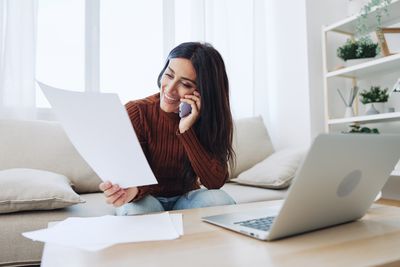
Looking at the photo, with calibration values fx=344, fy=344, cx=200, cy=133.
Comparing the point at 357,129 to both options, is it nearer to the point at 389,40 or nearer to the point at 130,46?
the point at 389,40

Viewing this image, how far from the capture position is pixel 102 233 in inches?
22.5

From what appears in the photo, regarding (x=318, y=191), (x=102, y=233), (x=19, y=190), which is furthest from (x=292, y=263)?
(x=19, y=190)

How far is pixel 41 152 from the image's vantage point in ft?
5.18

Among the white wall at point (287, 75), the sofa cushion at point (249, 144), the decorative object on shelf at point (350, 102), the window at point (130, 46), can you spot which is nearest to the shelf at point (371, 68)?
the decorative object on shelf at point (350, 102)

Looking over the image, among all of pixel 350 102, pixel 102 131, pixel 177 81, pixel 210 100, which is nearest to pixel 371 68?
pixel 350 102

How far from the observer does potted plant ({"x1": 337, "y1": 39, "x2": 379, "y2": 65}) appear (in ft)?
6.97

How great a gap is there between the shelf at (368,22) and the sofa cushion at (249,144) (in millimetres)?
793

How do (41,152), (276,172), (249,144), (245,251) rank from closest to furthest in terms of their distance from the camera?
(245,251), (41,152), (276,172), (249,144)

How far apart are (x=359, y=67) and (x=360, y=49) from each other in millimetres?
129

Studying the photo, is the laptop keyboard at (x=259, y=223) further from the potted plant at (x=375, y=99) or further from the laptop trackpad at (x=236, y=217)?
the potted plant at (x=375, y=99)

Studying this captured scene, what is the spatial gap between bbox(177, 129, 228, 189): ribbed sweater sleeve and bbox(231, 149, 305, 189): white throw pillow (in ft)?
2.09

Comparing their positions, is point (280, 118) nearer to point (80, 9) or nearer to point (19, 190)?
point (80, 9)

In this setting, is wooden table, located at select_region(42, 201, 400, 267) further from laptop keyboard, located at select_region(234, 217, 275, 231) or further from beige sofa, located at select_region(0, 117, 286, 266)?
beige sofa, located at select_region(0, 117, 286, 266)

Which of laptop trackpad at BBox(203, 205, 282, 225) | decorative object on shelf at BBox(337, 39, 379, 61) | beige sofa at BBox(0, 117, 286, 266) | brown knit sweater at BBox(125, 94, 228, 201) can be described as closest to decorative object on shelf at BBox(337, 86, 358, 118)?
decorative object on shelf at BBox(337, 39, 379, 61)
